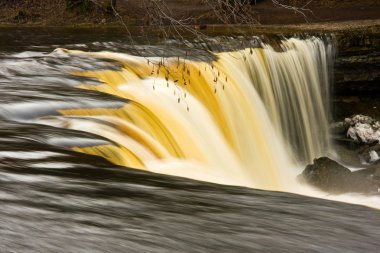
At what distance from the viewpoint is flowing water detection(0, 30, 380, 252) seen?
3.52 metres

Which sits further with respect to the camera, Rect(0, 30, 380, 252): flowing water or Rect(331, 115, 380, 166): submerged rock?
Rect(331, 115, 380, 166): submerged rock

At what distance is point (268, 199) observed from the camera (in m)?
4.55

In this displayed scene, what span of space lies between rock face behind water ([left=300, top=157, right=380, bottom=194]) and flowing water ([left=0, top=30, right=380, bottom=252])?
196 millimetres

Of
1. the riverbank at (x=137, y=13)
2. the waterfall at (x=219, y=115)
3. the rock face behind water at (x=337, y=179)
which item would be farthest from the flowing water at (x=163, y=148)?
the riverbank at (x=137, y=13)

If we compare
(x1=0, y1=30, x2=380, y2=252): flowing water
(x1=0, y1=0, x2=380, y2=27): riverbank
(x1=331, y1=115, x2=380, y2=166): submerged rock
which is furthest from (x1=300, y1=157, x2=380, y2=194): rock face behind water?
(x1=0, y1=0, x2=380, y2=27): riverbank

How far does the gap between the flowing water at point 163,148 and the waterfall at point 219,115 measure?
1.0 inches

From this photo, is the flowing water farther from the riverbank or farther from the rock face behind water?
the riverbank

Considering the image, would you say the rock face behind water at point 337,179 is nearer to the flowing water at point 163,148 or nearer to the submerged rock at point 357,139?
the flowing water at point 163,148

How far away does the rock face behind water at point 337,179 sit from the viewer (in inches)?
368

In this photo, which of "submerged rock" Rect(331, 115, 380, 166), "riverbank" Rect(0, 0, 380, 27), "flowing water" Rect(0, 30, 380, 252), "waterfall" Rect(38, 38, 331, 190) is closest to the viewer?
"flowing water" Rect(0, 30, 380, 252)

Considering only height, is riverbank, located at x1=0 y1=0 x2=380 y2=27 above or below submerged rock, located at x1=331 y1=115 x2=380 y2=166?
above

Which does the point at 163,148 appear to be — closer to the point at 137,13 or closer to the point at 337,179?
the point at 337,179

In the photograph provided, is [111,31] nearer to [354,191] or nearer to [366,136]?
[366,136]

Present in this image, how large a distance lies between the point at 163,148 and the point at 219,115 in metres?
2.62
